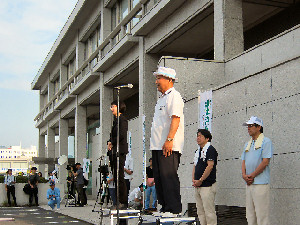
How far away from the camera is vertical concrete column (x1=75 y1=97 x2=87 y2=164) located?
31.5 metres

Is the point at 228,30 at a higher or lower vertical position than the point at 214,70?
higher

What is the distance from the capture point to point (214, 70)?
40.6 ft

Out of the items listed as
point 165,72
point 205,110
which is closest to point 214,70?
point 205,110

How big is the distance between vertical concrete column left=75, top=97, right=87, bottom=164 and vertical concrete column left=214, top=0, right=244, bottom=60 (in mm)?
19925

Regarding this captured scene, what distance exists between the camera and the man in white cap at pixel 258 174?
7496 mm

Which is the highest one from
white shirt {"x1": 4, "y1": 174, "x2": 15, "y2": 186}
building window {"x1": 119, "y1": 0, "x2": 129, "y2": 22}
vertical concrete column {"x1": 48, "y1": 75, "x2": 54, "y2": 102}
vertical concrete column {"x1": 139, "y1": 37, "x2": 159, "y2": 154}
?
building window {"x1": 119, "y1": 0, "x2": 129, "y2": 22}

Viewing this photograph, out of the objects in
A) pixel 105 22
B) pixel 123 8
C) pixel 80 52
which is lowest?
pixel 80 52

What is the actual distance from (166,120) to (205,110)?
4458 mm

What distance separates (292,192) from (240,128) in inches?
78.8

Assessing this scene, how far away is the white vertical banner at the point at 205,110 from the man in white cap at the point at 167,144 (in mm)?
4176

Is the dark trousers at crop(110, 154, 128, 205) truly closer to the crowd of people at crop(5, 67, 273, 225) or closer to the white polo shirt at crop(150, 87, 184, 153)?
the crowd of people at crop(5, 67, 273, 225)

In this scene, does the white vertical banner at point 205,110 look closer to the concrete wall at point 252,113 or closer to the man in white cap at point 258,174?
the concrete wall at point 252,113

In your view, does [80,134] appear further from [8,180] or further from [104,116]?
[8,180]

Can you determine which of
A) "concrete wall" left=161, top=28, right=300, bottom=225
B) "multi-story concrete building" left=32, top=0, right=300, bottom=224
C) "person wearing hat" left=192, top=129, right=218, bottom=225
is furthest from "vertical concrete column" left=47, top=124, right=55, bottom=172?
"person wearing hat" left=192, top=129, right=218, bottom=225
